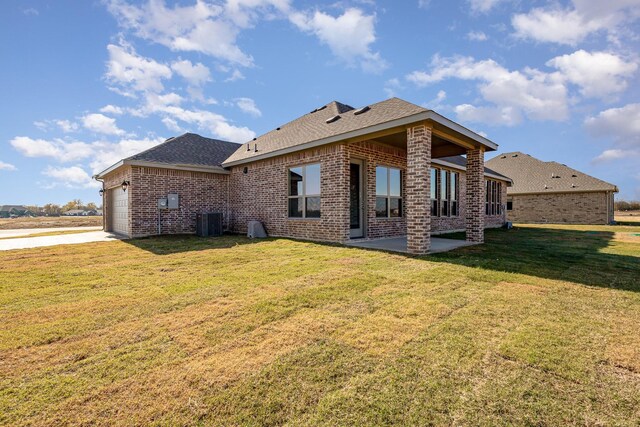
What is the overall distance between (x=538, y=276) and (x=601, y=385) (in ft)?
11.5

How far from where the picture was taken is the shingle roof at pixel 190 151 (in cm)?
1176

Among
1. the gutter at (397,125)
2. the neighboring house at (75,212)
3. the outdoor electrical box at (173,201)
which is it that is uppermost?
the gutter at (397,125)

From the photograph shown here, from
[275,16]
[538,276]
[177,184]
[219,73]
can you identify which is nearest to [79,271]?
[177,184]

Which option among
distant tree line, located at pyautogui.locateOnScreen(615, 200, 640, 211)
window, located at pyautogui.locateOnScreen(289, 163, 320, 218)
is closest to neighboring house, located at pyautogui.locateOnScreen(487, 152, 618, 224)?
window, located at pyautogui.locateOnScreen(289, 163, 320, 218)

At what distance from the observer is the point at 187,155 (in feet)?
42.4

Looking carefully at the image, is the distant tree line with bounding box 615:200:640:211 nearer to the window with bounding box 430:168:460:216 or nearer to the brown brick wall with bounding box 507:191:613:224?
the brown brick wall with bounding box 507:191:613:224

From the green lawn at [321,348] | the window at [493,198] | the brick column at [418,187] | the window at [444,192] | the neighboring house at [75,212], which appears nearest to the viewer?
the green lawn at [321,348]

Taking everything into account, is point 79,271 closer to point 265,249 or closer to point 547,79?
point 265,249

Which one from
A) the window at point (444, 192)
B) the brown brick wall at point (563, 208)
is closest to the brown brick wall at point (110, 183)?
the window at point (444, 192)

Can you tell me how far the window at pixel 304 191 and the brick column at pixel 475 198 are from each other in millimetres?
4991

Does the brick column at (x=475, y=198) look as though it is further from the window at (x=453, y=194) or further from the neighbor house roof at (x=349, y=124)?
the window at (x=453, y=194)

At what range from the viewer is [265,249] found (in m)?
7.82

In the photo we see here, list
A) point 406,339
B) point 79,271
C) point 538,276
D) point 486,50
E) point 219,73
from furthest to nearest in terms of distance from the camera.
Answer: point 219,73, point 486,50, point 79,271, point 538,276, point 406,339

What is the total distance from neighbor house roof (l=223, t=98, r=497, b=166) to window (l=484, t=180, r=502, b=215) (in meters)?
9.63
